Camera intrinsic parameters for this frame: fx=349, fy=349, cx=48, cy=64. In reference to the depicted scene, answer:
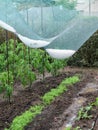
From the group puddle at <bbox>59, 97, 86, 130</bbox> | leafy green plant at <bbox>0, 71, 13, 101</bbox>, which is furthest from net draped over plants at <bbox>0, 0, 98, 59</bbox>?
puddle at <bbox>59, 97, 86, 130</bbox>

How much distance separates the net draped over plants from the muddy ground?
95cm

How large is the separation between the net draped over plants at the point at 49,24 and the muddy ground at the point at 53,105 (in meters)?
0.95

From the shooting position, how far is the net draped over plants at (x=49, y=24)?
215 inches

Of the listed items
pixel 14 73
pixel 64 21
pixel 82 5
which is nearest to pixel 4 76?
pixel 14 73

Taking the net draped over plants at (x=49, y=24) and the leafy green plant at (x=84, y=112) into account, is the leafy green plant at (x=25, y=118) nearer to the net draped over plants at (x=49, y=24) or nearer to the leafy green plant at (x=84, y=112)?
the leafy green plant at (x=84, y=112)

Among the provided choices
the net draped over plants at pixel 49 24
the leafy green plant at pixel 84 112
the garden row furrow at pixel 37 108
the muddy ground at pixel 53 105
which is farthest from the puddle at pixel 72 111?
the net draped over plants at pixel 49 24

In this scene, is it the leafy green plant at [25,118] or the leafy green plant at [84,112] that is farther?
the leafy green plant at [84,112]

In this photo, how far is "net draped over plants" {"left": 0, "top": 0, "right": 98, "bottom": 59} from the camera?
5.46 m

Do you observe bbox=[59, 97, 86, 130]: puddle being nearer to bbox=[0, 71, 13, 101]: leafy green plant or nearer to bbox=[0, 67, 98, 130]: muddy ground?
bbox=[0, 67, 98, 130]: muddy ground

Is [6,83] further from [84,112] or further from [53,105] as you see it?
[84,112]

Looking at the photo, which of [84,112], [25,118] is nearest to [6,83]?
[25,118]

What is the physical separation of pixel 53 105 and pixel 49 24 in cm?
143

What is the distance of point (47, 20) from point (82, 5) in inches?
40.5

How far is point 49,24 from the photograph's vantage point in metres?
5.94
